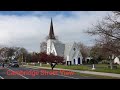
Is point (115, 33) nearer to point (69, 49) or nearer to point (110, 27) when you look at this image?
point (110, 27)
